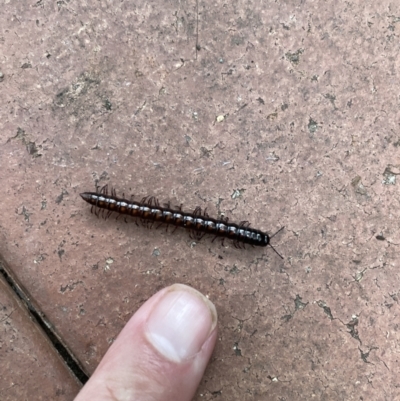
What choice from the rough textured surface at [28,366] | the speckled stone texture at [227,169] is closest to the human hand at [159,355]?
the speckled stone texture at [227,169]

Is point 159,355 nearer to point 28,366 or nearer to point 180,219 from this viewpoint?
point 180,219

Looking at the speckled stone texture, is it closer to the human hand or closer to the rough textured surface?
the rough textured surface

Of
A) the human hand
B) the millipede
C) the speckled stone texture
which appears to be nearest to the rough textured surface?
the speckled stone texture

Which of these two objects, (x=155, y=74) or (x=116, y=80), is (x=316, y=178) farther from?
(x=116, y=80)

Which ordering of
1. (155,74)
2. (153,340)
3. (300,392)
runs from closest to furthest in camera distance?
(153,340) < (300,392) < (155,74)

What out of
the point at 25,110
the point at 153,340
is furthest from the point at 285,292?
the point at 25,110

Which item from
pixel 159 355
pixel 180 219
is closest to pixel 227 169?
pixel 180 219

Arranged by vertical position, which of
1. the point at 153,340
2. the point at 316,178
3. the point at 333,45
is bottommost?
the point at 153,340
